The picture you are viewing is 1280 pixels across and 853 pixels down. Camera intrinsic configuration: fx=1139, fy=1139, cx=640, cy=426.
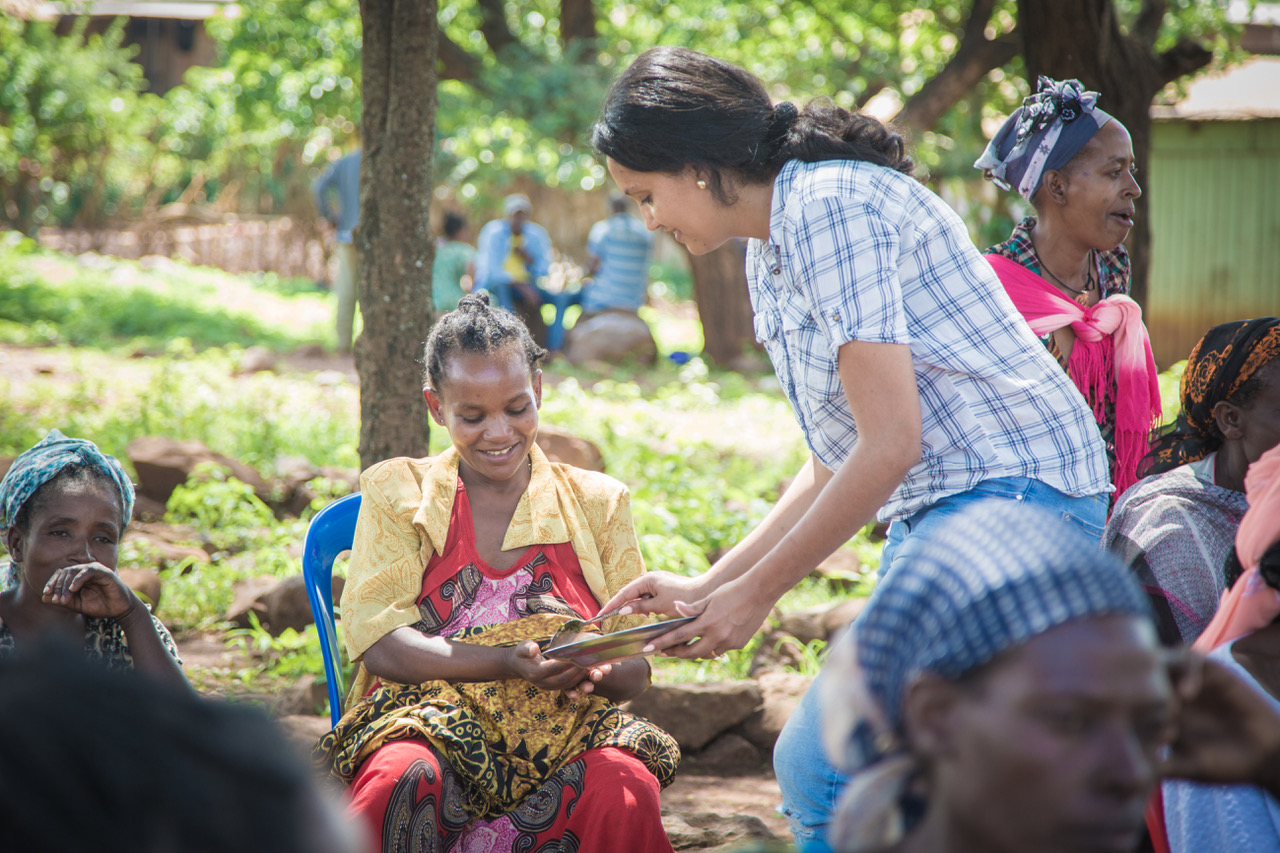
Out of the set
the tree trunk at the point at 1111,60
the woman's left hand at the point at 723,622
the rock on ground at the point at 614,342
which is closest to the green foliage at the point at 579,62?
the rock on ground at the point at 614,342

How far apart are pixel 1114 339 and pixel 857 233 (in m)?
1.53

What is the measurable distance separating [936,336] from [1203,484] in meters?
0.94

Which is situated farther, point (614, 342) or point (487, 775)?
point (614, 342)

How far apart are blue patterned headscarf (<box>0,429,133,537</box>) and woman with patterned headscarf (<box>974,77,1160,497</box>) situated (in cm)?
244

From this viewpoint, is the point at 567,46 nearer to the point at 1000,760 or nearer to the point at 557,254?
the point at 557,254

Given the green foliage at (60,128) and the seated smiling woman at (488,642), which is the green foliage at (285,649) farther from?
the green foliage at (60,128)

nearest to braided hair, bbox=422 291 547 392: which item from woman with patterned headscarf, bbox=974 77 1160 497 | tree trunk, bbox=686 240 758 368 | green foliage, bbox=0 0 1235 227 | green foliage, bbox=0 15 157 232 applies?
woman with patterned headscarf, bbox=974 77 1160 497

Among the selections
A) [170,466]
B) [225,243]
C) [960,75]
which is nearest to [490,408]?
[170,466]

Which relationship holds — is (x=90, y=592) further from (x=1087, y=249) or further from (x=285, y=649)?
(x=1087, y=249)

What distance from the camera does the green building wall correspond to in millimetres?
12711

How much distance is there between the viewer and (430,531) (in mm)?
2656

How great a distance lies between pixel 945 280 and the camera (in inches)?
88.1

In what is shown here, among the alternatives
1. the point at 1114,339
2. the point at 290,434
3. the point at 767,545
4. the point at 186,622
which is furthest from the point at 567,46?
the point at 767,545

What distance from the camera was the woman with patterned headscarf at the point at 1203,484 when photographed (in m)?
2.54
